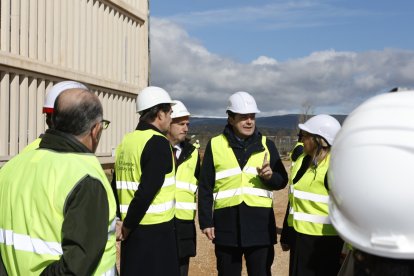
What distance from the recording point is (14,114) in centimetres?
712

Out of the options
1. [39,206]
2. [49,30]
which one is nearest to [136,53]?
[49,30]

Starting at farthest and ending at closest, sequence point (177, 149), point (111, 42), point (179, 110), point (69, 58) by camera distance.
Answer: point (111, 42)
point (69, 58)
point (179, 110)
point (177, 149)

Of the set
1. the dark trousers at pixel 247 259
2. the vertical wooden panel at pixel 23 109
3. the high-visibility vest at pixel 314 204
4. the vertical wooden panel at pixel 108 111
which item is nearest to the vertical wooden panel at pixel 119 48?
the vertical wooden panel at pixel 108 111

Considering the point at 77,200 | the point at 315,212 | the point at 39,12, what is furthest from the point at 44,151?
the point at 39,12

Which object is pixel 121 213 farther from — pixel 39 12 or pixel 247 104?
pixel 39 12

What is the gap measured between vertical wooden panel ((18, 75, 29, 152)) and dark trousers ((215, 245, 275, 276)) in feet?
12.3

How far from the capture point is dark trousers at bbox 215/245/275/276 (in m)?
4.64

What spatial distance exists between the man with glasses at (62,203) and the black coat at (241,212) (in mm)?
2236

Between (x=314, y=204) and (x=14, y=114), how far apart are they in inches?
176

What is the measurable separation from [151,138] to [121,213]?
66 centimetres

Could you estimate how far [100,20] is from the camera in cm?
968

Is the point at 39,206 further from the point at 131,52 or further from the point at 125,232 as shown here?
the point at 131,52

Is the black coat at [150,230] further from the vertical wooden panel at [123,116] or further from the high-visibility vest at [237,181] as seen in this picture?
the vertical wooden panel at [123,116]

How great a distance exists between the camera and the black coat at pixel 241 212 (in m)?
4.59
